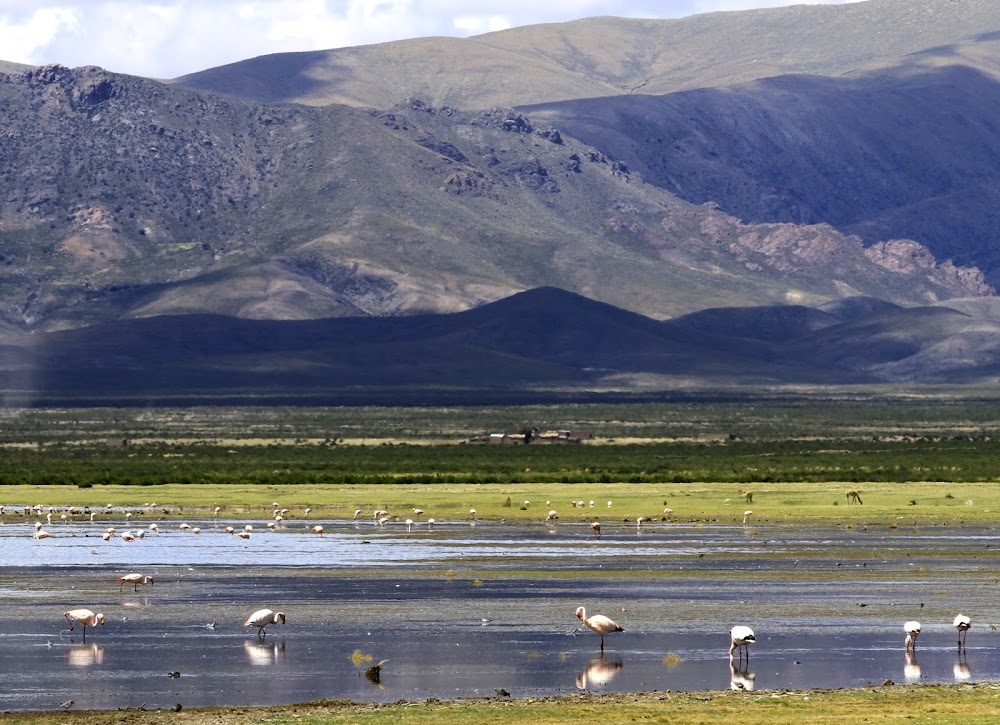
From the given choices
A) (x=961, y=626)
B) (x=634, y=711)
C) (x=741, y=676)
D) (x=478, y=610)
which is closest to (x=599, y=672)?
(x=741, y=676)

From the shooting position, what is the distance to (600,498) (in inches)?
3036

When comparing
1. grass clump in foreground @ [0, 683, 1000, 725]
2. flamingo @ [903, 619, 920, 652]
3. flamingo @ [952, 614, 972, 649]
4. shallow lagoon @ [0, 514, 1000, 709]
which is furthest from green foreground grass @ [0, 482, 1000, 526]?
grass clump in foreground @ [0, 683, 1000, 725]

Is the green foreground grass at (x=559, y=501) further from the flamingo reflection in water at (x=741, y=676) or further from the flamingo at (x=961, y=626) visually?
the flamingo reflection in water at (x=741, y=676)

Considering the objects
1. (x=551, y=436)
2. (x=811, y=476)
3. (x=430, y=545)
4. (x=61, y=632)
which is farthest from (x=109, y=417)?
(x=61, y=632)

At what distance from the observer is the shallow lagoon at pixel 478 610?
103 ft

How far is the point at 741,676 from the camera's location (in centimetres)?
3123

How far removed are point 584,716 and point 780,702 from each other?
307 centimetres

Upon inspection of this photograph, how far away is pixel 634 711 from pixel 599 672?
4245 millimetres

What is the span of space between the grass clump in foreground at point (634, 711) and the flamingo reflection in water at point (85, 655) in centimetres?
541

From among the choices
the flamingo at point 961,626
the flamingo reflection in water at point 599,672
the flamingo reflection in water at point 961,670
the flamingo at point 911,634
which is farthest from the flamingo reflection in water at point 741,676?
the flamingo at point 961,626

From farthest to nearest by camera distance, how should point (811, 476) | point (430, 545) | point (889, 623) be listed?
point (811, 476), point (430, 545), point (889, 623)

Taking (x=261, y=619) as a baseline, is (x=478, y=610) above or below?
below

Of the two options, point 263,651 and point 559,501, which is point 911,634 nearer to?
point 263,651

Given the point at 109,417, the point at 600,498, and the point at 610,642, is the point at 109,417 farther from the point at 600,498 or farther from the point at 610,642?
the point at 610,642
